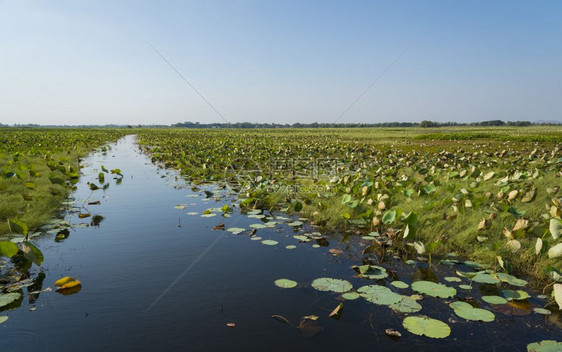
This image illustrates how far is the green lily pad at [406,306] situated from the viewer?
3393 mm

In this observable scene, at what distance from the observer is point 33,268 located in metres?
4.39

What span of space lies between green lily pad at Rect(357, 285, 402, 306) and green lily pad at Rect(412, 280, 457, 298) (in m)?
0.33

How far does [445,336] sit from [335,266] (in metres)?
1.77

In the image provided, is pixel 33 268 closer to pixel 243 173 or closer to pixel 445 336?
pixel 445 336

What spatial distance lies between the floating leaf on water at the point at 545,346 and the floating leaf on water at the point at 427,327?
0.62m

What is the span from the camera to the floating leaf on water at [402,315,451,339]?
297 cm

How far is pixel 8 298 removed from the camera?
3512mm

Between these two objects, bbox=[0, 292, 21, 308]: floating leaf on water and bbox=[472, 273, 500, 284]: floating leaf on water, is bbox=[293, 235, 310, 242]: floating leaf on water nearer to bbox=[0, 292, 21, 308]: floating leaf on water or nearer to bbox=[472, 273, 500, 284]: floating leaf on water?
bbox=[472, 273, 500, 284]: floating leaf on water

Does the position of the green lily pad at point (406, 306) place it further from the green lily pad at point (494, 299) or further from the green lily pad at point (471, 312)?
the green lily pad at point (494, 299)

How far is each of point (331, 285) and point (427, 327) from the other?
113cm

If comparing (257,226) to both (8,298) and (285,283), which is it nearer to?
(285,283)

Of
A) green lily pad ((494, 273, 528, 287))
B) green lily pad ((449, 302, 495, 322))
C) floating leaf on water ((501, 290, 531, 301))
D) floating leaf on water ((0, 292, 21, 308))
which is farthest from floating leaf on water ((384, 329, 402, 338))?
floating leaf on water ((0, 292, 21, 308))

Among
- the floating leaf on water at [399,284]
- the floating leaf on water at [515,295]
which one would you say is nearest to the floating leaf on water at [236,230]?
the floating leaf on water at [399,284]

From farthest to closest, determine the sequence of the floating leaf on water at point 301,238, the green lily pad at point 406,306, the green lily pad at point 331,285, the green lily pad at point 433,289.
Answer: the floating leaf on water at point 301,238 → the green lily pad at point 331,285 → the green lily pad at point 433,289 → the green lily pad at point 406,306
